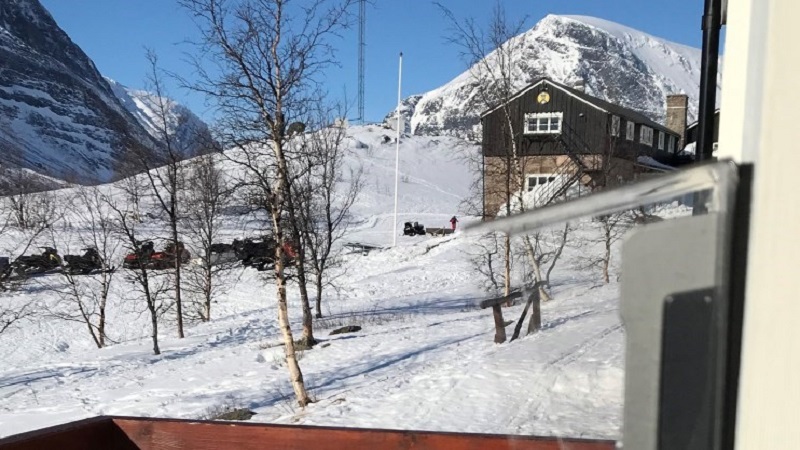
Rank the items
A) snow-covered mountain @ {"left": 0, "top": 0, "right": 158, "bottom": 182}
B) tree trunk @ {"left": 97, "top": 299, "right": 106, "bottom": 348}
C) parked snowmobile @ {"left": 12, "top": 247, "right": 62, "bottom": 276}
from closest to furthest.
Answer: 1. tree trunk @ {"left": 97, "top": 299, "right": 106, "bottom": 348}
2. parked snowmobile @ {"left": 12, "top": 247, "right": 62, "bottom": 276}
3. snow-covered mountain @ {"left": 0, "top": 0, "right": 158, "bottom": 182}

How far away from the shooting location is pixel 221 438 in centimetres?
232

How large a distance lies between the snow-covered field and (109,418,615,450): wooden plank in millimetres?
220

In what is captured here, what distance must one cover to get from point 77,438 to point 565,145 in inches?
124

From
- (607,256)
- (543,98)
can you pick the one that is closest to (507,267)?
(607,256)

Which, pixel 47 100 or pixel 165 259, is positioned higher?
pixel 47 100

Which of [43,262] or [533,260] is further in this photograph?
[43,262]

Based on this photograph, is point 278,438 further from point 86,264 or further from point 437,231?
point 437,231

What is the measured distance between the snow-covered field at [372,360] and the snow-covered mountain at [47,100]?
6469 centimetres

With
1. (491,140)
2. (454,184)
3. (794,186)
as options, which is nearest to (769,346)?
(794,186)

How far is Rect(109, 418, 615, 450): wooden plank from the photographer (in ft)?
7.06

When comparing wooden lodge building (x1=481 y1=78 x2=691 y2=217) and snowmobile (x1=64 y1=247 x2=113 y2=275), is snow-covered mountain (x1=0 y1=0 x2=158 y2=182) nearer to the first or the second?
snowmobile (x1=64 y1=247 x2=113 y2=275)

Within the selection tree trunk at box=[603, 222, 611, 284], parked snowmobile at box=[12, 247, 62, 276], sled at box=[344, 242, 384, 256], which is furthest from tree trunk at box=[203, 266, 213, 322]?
tree trunk at box=[603, 222, 611, 284]

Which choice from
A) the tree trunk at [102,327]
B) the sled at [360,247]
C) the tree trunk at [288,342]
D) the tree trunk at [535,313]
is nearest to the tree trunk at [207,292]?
the tree trunk at [102,327]

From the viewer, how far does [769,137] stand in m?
0.59
